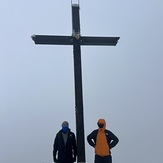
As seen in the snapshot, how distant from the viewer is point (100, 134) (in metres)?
4.79

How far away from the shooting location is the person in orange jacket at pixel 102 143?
4699mm

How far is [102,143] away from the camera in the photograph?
472cm

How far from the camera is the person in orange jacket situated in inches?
185

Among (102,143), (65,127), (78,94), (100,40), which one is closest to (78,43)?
(100,40)

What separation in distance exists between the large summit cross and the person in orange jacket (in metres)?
0.25

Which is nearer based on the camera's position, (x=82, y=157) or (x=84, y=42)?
(x=82, y=157)

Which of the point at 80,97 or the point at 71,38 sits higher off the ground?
the point at 71,38

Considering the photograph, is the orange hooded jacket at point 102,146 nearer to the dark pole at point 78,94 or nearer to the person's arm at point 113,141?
the person's arm at point 113,141

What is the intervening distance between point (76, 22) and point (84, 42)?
39 centimetres

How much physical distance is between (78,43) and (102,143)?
1791mm

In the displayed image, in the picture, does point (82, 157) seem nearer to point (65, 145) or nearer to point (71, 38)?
point (65, 145)

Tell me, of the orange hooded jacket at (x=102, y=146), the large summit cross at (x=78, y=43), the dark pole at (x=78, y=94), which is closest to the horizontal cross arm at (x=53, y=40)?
the large summit cross at (x=78, y=43)

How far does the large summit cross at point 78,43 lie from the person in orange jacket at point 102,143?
0.25 m

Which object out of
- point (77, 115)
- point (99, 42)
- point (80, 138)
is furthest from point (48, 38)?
point (80, 138)
